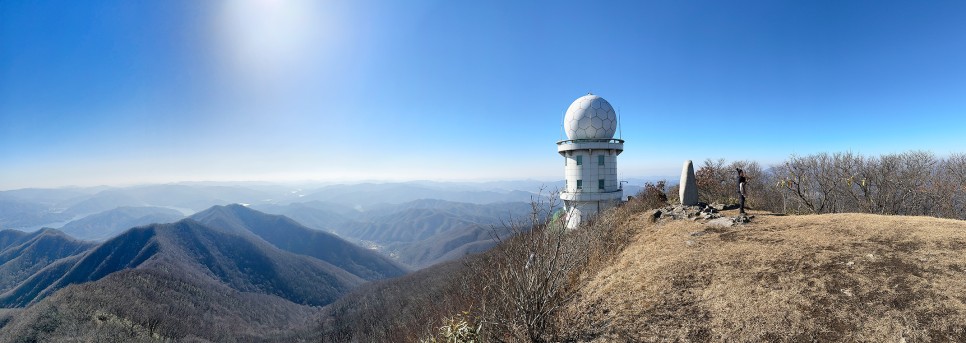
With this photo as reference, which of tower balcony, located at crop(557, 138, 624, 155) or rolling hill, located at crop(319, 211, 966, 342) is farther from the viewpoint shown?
tower balcony, located at crop(557, 138, 624, 155)

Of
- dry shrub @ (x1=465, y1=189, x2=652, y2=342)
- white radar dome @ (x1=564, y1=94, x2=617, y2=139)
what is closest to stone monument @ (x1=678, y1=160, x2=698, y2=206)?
white radar dome @ (x1=564, y1=94, x2=617, y2=139)

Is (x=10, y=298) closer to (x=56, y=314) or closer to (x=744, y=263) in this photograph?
(x=56, y=314)

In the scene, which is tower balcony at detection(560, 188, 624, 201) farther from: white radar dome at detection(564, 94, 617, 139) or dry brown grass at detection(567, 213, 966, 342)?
dry brown grass at detection(567, 213, 966, 342)

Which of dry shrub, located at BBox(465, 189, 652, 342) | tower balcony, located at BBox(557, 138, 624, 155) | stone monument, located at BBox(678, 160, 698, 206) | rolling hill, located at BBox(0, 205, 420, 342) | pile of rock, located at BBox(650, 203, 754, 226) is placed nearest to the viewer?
dry shrub, located at BBox(465, 189, 652, 342)

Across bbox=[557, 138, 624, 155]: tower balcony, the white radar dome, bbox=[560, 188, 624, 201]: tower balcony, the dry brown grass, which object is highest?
the white radar dome

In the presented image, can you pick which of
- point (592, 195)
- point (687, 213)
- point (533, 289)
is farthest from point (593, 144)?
point (533, 289)

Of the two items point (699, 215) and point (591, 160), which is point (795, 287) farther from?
point (591, 160)

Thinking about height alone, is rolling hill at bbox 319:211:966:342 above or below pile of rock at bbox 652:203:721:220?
below

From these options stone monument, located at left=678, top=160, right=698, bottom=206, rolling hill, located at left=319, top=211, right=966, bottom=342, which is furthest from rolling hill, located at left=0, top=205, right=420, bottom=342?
stone monument, located at left=678, top=160, right=698, bottom=206

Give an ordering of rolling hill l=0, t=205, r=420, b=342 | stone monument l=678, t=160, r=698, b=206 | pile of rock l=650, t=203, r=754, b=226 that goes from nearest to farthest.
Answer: pile of rock l=650, t=203, r=754, b=226, stone monument l=678, t=160, r=698, b=206, rolling hill l=0, t=205, r=420, b=342
